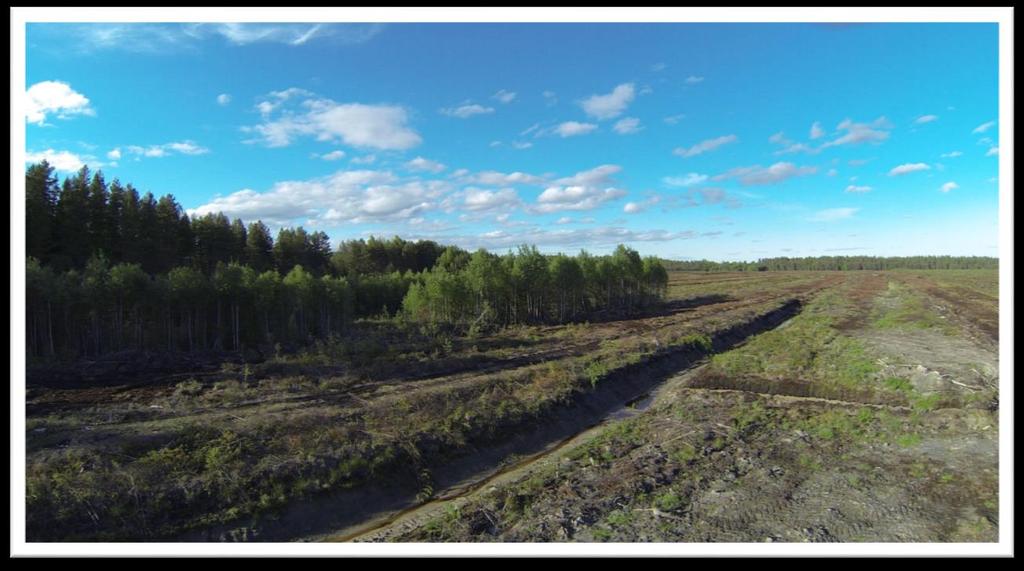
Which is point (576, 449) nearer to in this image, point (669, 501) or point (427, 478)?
point (669, 501)

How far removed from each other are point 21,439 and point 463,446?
8.98 meters

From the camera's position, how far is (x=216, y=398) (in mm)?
16797

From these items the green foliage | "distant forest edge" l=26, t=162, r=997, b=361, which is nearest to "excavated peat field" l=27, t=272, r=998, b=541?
the green foliage

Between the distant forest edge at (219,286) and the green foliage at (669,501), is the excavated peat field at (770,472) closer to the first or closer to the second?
the green foliage at (669,501)

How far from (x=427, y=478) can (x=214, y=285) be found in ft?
89.2

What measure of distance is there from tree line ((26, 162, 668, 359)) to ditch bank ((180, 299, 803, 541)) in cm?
2378

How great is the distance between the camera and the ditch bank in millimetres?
9062

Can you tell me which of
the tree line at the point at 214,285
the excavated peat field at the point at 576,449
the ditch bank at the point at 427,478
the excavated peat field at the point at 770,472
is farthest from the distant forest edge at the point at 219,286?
the excavated peat field at the point at 770,472

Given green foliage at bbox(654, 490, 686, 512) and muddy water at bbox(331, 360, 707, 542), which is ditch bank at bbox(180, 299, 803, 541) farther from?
green foliage at bbox(654, 490, 686, 512)

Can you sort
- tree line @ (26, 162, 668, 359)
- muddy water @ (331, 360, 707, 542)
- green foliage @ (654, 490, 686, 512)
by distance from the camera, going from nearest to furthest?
green foliage @ (654, 490, 686, 512) → muddy water @ (331, 360, 707, 542) → tree line @ (26, 162, 668, 359)

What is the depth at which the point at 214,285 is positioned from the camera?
1226 inches

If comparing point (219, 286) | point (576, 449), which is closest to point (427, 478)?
point (576, 449)
